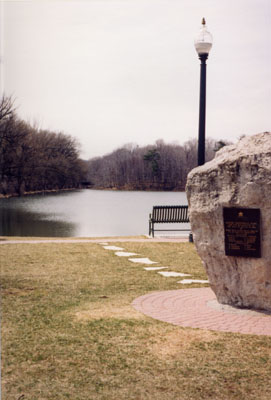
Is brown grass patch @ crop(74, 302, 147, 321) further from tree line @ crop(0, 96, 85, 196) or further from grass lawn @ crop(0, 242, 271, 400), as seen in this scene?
tree line @ crop(0, 96, 85, 196)

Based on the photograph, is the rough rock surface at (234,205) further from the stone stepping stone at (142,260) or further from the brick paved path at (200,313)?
the stone stepping stone at (142,260)

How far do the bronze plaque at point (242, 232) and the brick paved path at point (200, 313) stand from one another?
32.0 inches

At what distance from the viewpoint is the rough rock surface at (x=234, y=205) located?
20.8ft

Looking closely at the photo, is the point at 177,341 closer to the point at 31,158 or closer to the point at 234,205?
the point at 234,205

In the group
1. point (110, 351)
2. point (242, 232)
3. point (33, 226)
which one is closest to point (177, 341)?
point (110, 351)

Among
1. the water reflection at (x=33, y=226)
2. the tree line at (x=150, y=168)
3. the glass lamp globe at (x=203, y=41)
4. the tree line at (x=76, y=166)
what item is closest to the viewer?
the glass lamp globe at (x=203, y=41)

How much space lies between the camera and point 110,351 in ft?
16.8

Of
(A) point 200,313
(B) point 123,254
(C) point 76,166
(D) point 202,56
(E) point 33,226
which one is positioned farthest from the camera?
(C) point 76,166

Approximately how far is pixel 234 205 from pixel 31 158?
49.7 m

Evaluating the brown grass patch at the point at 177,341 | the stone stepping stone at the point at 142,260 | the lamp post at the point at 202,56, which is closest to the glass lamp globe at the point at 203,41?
the lamp post at the point at 202,56

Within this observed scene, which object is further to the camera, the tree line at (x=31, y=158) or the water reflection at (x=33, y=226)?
the tree line at (x=31, y=158)

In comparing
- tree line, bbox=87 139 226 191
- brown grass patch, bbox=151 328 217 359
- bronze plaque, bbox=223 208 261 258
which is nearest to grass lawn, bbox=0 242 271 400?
brown grass patch, bbox=151 328 217 359

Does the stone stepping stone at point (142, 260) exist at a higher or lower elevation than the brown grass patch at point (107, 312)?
higher

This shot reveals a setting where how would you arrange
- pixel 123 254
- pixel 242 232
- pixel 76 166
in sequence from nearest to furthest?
pixel 242 232 → pixel 123 254 → pixel 76 166
